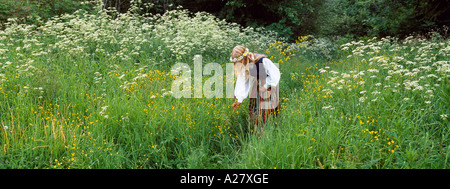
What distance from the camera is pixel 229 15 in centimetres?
1108

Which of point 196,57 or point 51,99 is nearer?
point 51,99

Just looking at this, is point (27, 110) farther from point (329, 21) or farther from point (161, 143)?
point (329, 21)

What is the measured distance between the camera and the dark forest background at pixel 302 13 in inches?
313

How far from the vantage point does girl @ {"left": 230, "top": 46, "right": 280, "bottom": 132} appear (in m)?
3.96

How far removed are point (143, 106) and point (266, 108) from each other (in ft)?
5.90

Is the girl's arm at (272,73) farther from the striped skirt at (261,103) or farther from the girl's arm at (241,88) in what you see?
the girl's arm at (241,88)

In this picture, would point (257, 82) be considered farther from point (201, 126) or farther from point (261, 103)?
point (201, 126)

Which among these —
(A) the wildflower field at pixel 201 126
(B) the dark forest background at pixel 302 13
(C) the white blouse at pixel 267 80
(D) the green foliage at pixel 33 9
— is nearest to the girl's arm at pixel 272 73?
(C) the white blouse at pixel 267 80

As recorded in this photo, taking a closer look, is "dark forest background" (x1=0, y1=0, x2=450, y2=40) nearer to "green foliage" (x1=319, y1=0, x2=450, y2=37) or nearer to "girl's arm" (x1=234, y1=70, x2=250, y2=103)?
"green foliage" (x1=319, y1=0, x2=450, y2=37)

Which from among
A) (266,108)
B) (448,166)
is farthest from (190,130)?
(448,166)

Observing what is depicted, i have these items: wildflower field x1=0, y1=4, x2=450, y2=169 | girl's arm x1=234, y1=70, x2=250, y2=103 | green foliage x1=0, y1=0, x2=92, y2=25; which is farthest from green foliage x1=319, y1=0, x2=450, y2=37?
green foliage x1=0, y1=0, x2=92, y2=25
